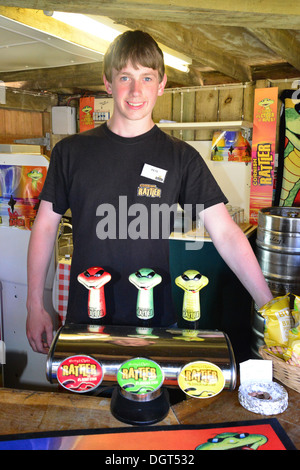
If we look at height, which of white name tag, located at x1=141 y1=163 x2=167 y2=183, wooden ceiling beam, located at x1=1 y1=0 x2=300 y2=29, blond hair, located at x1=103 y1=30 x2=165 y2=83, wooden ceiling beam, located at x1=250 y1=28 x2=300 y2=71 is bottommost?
white name tag, located at x1=141 y1=163 x2=167 y2=183

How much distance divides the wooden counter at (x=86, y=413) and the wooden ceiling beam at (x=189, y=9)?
5.09ft

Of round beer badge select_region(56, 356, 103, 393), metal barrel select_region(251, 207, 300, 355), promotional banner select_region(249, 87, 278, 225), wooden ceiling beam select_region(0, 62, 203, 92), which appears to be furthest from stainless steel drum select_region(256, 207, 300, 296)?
wooden ceiling beam select_region(0, 62, 203, 92)

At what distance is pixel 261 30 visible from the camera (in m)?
2.57

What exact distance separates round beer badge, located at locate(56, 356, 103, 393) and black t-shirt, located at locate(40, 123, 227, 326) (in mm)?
512

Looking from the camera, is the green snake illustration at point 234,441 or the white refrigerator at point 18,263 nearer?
the green snake illustration at point 234,441

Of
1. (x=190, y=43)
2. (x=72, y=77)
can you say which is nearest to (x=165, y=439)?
(x=190, y=43)

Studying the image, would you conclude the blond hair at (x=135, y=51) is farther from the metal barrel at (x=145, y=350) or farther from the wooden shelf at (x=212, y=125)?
the wooden shelf at (x=212, y=125)

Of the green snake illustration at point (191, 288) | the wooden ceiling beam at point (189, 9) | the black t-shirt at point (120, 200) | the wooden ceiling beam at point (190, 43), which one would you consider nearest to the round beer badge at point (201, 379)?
the green snake illustration at point (191, 288)

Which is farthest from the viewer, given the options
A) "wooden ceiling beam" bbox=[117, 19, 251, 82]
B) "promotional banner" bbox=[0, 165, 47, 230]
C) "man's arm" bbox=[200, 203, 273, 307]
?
"wooden ceiling beam" bbox=[117, 19, 251, 82]

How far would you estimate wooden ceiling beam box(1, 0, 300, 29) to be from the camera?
1.74 m

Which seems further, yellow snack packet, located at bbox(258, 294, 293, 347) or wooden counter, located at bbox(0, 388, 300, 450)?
yellow snack packet, located at bbox(258, 294, 293, 347)

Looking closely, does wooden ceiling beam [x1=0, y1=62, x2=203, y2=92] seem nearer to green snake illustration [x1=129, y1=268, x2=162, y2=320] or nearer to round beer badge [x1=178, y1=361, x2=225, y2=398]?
green snake illustration [x1=129, y1=268, x2=162, y2=320]

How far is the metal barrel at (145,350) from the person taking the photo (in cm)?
88

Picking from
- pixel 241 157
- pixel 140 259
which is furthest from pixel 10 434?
pixel 241 157
